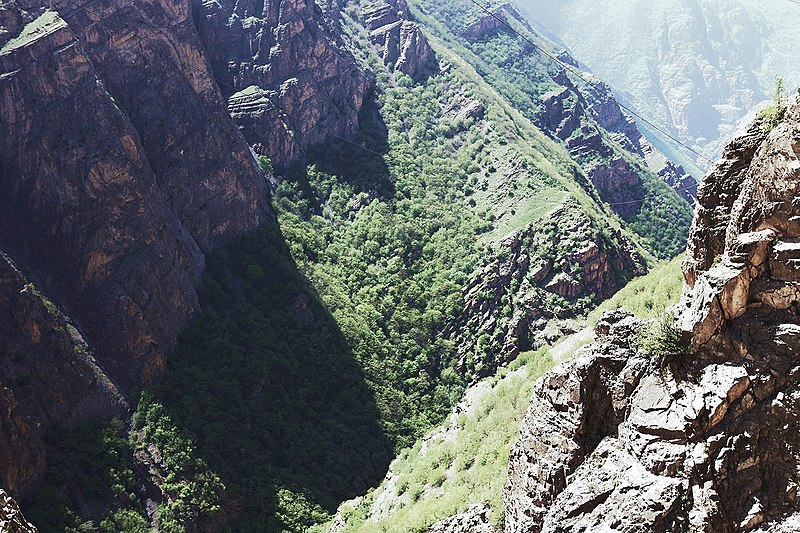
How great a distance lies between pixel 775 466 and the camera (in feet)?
68.5

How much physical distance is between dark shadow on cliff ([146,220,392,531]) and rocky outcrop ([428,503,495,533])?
155 ft

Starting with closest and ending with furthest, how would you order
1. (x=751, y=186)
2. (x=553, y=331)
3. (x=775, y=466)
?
(x=775, y=466)
(x=751, y=186)
(x=553, y=331)

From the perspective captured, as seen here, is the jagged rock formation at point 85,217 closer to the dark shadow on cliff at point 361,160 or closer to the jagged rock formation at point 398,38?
the dark shadow on cliff at point 361,160

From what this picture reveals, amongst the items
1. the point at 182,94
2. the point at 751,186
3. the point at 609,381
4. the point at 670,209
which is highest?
the point at 751,186

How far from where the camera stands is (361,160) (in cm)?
14712

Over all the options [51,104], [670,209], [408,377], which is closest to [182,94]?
[51,104]

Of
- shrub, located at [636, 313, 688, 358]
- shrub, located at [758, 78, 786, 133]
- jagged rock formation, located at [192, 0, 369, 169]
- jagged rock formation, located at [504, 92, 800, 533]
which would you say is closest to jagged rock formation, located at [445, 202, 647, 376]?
jagged rock formation, located at [192, 0, 369, 169]

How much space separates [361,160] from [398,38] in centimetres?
5035

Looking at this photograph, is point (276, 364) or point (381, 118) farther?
point (381, 118)

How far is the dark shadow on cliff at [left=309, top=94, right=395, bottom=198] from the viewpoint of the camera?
142 metres

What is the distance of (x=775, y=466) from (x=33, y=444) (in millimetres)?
72282

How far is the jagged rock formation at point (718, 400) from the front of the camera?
21109 mm

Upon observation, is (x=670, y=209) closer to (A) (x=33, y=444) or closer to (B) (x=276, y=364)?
(B) (x=276, y=364)

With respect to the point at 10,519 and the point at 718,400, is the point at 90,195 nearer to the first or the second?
the point at 10,519
